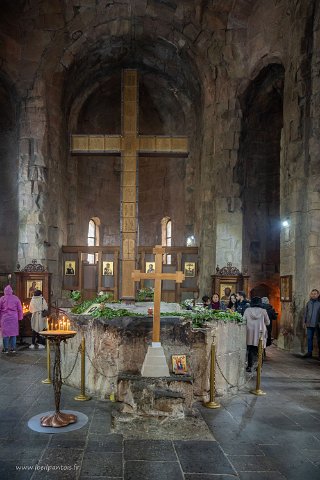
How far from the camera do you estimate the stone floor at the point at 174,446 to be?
4652 mm

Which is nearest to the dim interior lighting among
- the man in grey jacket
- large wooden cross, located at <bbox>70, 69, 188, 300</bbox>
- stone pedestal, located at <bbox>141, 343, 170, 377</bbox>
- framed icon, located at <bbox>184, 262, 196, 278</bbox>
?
framed icon, located at <bbox>184, 262, 196, 278</bbox>

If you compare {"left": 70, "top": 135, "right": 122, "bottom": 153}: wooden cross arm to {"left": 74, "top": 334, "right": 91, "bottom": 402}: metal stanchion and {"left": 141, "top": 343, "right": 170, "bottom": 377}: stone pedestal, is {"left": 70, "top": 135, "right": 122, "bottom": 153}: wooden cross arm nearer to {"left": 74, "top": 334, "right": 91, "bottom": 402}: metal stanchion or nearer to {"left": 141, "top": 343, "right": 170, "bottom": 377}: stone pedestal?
{"left": 74, "top": 334, "right": 91, "bottom": 402}: metal stanchion

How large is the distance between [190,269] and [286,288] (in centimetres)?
614

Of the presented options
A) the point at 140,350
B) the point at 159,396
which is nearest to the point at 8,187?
the point at 140,350

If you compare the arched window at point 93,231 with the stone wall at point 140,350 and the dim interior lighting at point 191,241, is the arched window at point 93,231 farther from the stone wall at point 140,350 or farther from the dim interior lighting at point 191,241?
the stone wall at point 140,350

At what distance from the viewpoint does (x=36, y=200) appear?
1719cm

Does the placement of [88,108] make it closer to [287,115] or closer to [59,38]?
[59,38]

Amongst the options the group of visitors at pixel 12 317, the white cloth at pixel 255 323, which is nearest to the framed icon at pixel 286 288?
the white cloth at pixel 255 323

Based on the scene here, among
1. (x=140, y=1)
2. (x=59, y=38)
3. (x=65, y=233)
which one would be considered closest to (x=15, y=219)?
(x=65, y=233)

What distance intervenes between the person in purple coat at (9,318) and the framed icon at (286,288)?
8.24m

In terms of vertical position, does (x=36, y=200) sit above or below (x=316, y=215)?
above

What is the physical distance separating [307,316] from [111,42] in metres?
14.7

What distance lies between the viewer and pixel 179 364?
7043 millimetres

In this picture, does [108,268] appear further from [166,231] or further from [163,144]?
[163,144]
